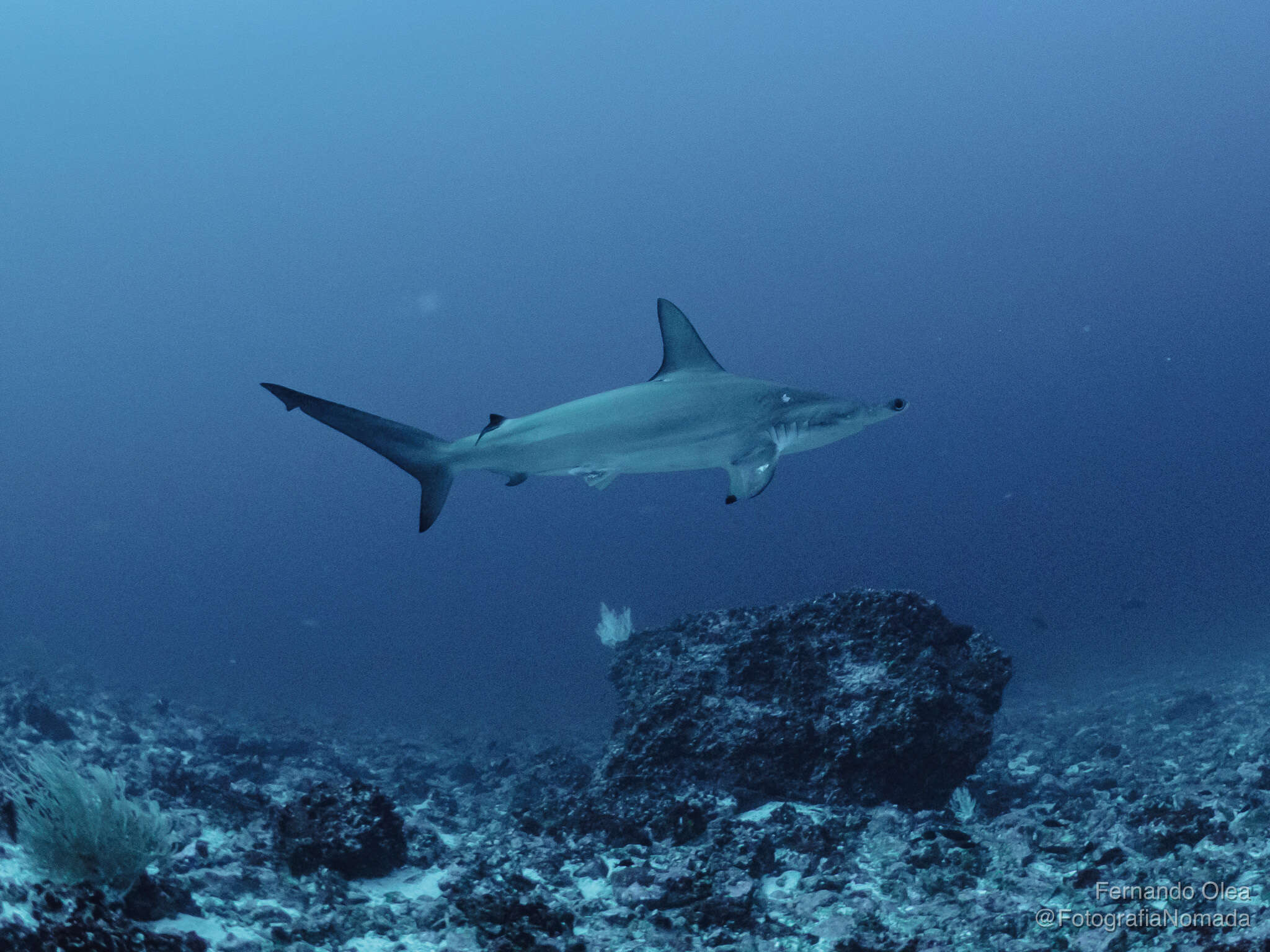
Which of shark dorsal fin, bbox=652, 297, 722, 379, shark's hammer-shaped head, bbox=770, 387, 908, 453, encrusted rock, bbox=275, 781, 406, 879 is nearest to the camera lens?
encrusted rock, bbox=275, 781, 406, 879

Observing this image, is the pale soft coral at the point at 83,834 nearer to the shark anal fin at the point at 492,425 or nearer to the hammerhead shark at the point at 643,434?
the hammerhead shark at the point at 643,434

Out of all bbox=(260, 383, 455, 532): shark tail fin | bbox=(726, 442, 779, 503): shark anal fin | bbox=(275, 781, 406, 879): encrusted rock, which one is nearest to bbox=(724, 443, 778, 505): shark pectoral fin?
bbox=(726, 442, 779, 503): shark anal fin

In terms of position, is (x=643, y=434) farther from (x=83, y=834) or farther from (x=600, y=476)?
(x=83, y=834)

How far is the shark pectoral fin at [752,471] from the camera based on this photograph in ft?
21.2

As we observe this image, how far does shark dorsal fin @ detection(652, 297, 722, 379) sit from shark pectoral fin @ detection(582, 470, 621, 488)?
1143 mm

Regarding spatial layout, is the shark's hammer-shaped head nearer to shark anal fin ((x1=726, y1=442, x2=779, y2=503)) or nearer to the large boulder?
shark anal fin ((x1=726, y1=442, x2=779, y2=503))

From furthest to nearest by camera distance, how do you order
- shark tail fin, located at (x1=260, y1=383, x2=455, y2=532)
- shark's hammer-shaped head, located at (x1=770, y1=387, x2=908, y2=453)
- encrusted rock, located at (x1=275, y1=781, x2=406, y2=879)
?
shark's hammer-shaped head, located at (x1=770, y1=387, x2=908, y2=453)
shark tail fin, located at (x1=260, y1=383, x2=455, y2=532)
encrusted rock, located at (x1=275, y1=781, x2=406, y2=879)

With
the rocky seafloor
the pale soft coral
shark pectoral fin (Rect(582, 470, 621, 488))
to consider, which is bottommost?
the rocky seafloor

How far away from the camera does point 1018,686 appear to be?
25.5m

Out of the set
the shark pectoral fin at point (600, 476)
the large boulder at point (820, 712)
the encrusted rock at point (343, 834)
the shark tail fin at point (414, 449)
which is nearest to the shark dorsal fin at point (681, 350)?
the shark pectoral fin at point (600, 476)

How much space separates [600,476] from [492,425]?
100 cm

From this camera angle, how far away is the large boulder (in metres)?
6.21

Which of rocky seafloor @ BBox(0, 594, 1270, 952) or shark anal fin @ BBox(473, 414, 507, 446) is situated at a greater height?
shark anal fin @ BBox(473, 414, 507, 446)

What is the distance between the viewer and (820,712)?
6.53 meters
